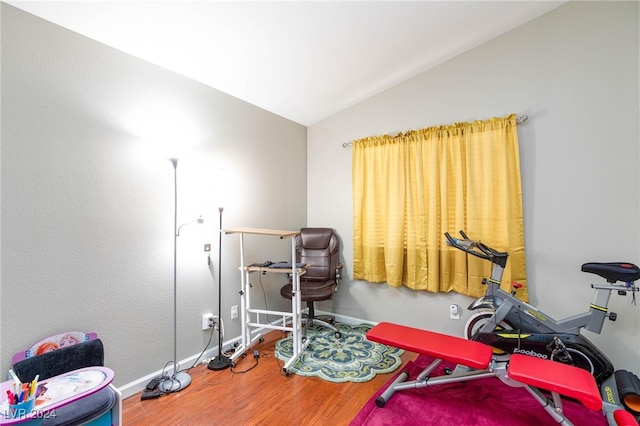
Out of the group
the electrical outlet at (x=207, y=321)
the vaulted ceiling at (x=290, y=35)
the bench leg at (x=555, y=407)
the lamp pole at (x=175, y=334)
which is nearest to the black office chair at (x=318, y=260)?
the electrical outlet at (x=207, y=321)

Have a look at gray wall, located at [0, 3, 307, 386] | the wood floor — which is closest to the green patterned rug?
the wood floor

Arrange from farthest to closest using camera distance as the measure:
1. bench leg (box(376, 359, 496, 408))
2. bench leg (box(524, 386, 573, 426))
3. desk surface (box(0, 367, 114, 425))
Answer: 1. bench leg (box(376, 359, 496, 408))
2. bench leg (box(524, 386, 573, 426))
3. desk surface (box(0, 367, 114, 425))

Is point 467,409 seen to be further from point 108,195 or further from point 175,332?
point 108,195

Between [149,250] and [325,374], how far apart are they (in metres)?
1.71

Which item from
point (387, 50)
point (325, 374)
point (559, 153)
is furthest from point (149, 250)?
point (559, 153)

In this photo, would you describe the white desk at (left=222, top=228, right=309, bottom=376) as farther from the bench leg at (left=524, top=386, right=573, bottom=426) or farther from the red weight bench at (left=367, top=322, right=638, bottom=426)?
the bench leg at (left=524, top=386, right=573, bottom=426)

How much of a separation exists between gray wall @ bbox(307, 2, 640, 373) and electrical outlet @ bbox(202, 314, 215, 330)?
2117mm

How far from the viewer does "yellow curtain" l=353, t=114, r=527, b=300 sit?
99.3 inches

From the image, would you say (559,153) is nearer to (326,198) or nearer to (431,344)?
(431,344)

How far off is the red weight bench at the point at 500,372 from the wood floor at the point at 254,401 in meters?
0.28

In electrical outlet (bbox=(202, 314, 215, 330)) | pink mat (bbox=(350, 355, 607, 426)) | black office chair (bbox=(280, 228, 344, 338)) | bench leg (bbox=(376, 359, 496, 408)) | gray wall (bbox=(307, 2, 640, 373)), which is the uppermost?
gray wall (bbox=(307, 2, 640, 373))

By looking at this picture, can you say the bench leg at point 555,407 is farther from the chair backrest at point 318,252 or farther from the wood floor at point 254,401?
the chair backrest at point 318,252

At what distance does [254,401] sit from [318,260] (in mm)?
1650

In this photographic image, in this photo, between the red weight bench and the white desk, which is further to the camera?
the white desk
